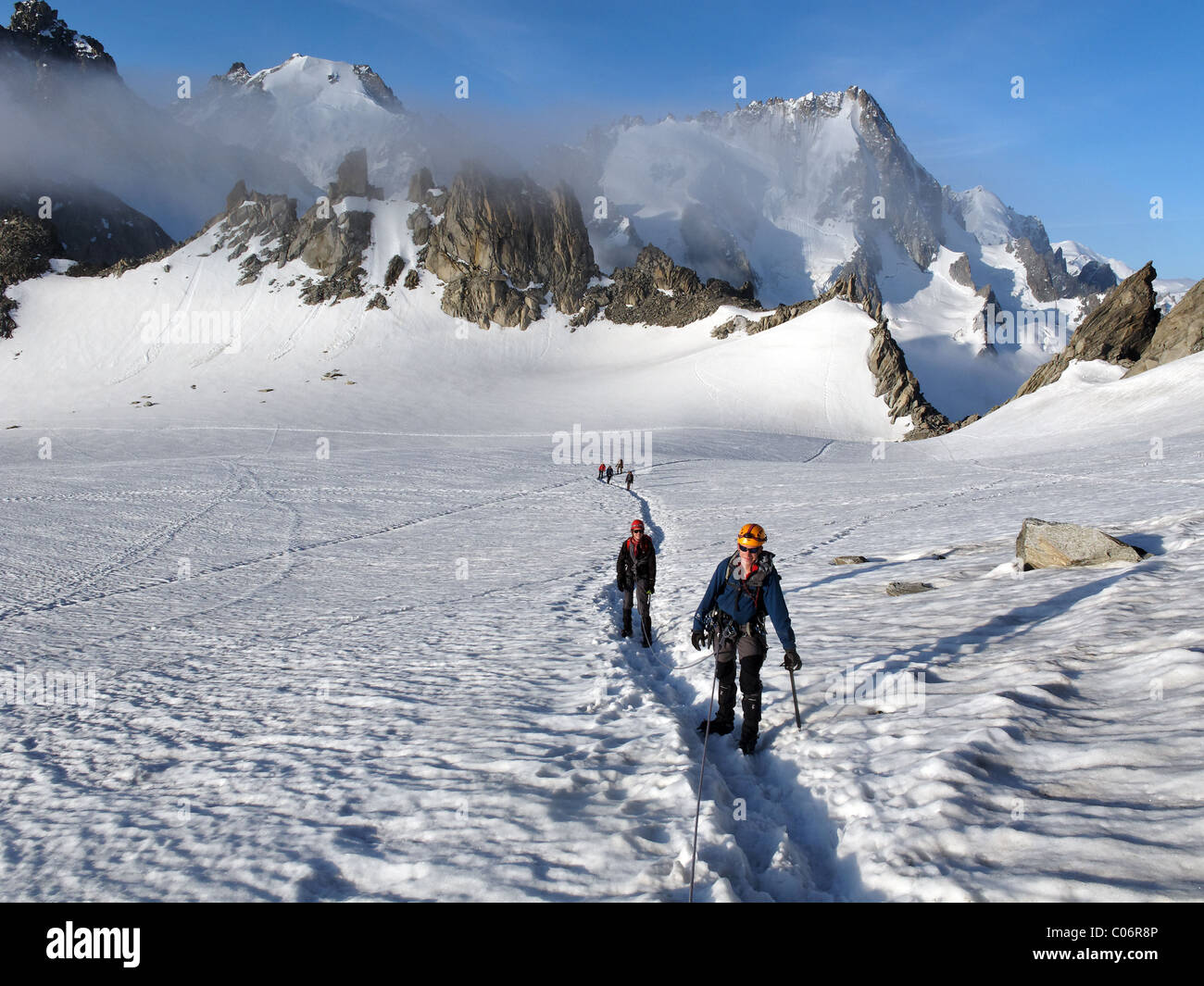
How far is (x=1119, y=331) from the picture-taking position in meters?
49.2

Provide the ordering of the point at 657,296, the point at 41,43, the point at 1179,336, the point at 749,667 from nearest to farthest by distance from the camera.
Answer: the point at 749,667
the point at 1179,336
the point at 657,296
the point at 41,43

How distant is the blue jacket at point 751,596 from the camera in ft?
18.6

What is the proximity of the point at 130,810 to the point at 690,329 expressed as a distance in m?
90.1

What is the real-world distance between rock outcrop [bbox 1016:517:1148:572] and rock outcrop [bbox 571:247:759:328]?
8588 centimetres

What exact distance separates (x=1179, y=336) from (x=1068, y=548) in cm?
4626

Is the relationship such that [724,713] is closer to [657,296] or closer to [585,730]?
[585,730]

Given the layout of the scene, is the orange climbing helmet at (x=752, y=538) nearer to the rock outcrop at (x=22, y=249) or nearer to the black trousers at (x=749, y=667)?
the black trousers at (x=749, y=667)

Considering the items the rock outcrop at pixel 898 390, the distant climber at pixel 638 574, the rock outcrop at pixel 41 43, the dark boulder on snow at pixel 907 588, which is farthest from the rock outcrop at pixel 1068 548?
the rock outcrop at pixel 41 43

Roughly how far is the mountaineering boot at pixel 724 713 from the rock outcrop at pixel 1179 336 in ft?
163

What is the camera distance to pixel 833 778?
16.6ft

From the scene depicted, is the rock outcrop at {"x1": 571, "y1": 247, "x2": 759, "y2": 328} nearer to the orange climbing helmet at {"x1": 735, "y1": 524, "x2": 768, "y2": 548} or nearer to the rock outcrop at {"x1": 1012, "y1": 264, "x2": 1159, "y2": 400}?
the rock outcrop at {"x1": 1012, "y1": 264, "x2": 1159, "y2": 400}

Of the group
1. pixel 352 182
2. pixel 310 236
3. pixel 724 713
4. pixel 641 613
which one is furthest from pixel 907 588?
pixel 352 182
